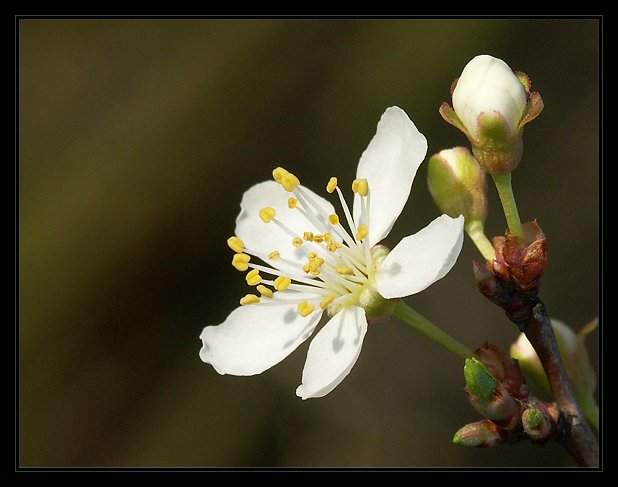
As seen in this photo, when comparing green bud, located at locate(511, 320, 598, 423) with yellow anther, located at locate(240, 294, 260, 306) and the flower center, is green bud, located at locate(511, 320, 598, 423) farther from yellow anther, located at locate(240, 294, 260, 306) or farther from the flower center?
yellow anther, located at locate(240, 294, 260, 306)

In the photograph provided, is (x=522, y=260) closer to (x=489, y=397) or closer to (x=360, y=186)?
(x=489, y=397)

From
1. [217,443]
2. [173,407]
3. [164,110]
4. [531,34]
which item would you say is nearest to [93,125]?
[164,110]

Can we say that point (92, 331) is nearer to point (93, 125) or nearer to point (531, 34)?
point (93, 125)

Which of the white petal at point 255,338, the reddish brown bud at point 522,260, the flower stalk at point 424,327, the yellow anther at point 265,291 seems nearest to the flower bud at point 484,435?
the flower stalk at point 424,327

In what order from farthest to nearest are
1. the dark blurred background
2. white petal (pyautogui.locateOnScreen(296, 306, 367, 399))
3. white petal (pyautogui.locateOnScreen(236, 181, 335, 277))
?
the dark blurred background
white petal (pyautogui.locateOnScreen(236, 181, 335, 277))
white petal (pyautogui.locateOnScreen(296, 306, 367, 399))

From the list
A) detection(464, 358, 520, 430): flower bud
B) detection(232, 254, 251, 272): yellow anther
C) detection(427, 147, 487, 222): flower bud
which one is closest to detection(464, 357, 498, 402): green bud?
detection(464, 358, 520, 430): flower bud

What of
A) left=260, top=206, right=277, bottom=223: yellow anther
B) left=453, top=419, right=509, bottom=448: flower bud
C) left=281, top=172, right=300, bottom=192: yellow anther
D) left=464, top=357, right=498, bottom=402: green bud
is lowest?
left=453, top=419, right=509, bottom=448: flower bud
